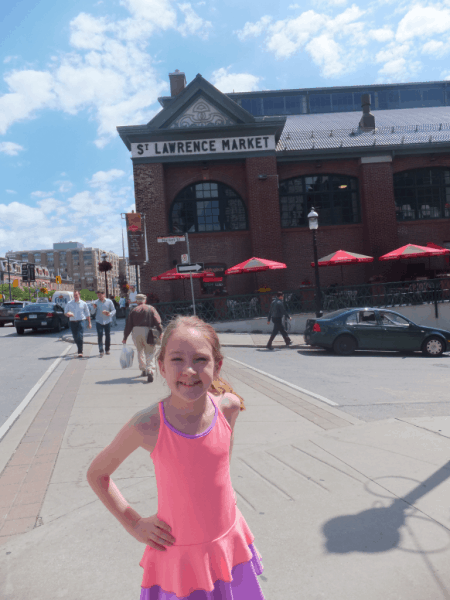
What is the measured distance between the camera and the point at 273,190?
81.0ft

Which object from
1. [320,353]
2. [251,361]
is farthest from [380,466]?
[320,353]

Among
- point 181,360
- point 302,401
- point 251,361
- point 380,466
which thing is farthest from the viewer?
point 251,361

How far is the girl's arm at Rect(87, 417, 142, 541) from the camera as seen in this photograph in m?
1.68

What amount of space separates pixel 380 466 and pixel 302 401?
126 inches

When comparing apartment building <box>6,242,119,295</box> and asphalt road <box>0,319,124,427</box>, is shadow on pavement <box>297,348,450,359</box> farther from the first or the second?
apartment building <box>6,242,119,295</box>

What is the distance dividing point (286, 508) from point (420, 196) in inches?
1032

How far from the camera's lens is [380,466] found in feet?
14.8

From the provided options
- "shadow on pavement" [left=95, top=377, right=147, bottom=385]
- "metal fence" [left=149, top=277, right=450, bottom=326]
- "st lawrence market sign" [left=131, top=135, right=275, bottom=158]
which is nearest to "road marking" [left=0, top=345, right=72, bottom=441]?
"shadow on pavement" [left=95, top=377, right=147, bottom=385]

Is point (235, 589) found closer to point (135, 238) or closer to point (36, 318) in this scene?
point (135, 238)

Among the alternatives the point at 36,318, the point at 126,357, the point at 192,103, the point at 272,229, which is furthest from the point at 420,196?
the point at 126,357

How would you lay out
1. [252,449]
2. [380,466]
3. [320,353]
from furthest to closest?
[320,353] < [252,449] < [380,466]

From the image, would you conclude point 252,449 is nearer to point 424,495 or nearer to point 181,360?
point 424,495

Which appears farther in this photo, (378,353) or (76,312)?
(378,353)

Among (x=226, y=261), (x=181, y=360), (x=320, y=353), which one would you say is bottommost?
(x=320, y=353)
